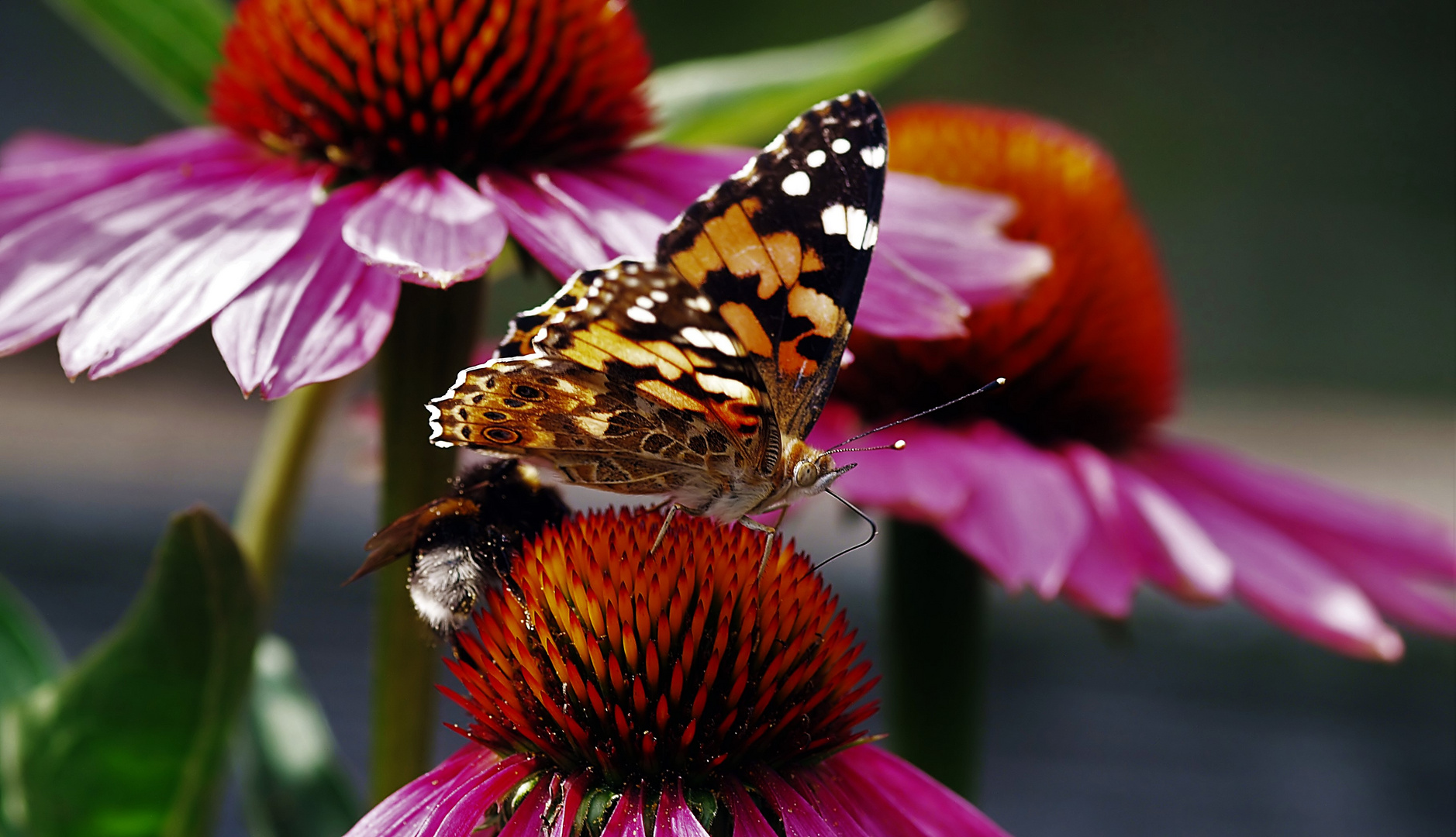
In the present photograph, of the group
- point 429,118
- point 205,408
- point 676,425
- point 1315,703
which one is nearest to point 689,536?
point 676,425

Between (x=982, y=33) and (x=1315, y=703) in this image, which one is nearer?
(x=1315, y=703)

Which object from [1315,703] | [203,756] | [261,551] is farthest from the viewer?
[1315,703]

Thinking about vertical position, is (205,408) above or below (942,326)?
below

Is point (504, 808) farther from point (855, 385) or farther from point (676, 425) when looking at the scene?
point (855, 385)

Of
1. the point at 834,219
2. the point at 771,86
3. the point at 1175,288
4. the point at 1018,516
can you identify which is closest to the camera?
the point at 834,219

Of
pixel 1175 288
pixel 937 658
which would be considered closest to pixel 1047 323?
pixel 937 658

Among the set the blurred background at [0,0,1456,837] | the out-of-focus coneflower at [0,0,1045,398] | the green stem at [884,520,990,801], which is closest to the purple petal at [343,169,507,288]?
the out-of-focus coneflower at [0,0,1045,398]

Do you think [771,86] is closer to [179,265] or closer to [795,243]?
[795,243]
